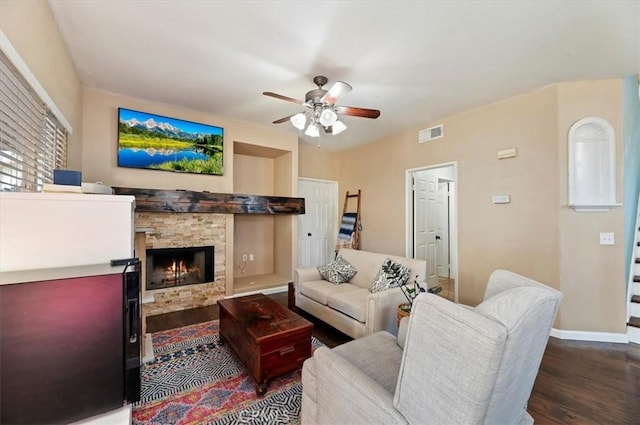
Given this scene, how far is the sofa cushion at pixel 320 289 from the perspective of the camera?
3.14 metres

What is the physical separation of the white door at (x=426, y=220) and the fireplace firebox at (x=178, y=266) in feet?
11.1

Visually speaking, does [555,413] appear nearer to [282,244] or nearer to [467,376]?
[467,376]

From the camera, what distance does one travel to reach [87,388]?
0.95m

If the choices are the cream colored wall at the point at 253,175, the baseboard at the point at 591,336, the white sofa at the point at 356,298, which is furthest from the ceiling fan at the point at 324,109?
the baseboard at the point at 591,336

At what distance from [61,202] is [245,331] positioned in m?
1.50

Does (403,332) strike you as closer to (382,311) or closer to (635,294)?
(382,311)

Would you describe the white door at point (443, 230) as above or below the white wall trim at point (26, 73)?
below

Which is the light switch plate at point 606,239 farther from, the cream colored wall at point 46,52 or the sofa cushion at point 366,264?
the cream colored wall at point 46,52

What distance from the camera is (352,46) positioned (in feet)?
7.60

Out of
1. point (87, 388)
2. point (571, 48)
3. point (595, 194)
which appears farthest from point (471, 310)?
point (595, 194)

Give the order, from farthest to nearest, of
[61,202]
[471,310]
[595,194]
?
[595,194]
[61,202]
[471,310]

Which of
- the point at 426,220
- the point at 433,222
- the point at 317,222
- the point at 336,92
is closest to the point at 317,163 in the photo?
the point at 317,222

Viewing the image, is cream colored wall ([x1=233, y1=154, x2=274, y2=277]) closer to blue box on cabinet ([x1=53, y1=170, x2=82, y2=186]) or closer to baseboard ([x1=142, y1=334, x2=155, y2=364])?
baseboard ([x1=142, y1=334, x2=155, y2=364])

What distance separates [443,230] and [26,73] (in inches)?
229
